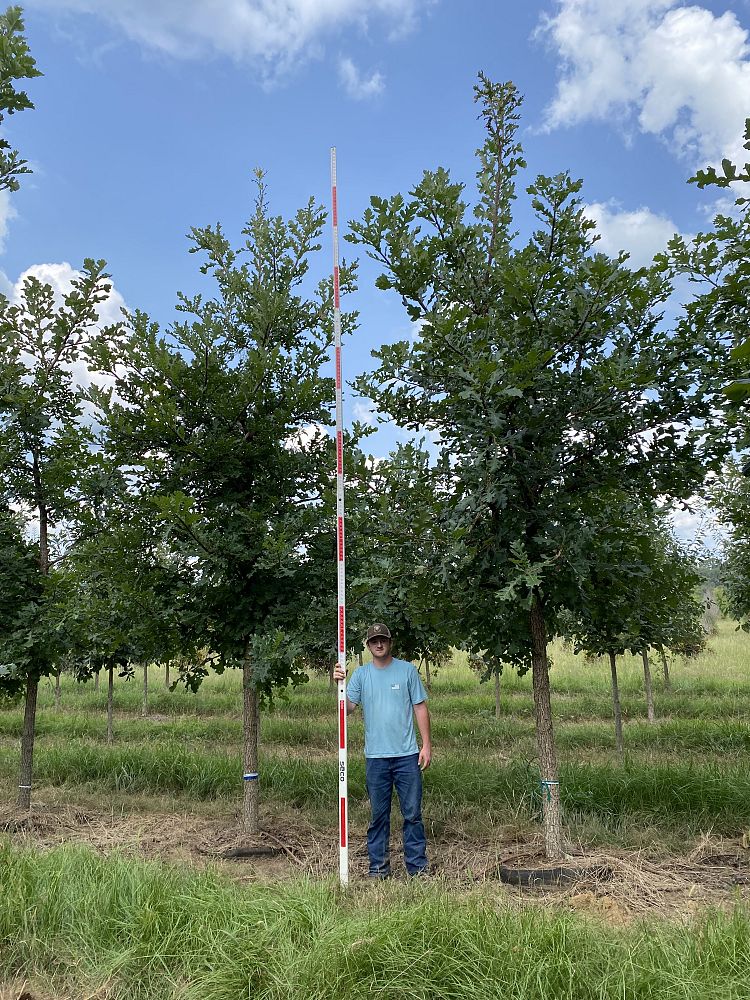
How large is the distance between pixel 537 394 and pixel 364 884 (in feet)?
12.0

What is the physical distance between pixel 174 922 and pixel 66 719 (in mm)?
12492

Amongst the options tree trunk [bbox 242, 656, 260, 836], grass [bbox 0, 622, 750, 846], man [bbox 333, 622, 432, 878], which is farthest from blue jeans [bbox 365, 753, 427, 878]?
tree trunk [bbox 242, 656, 260, 836]

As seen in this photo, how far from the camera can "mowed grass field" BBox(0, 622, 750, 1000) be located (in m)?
3.30

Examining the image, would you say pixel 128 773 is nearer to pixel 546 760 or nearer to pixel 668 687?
pixel 546 760

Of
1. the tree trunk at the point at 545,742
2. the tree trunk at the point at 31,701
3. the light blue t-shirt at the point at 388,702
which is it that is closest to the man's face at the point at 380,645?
the light blue t-shirt at the point at 388,702

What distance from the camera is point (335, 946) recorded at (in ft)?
11.2

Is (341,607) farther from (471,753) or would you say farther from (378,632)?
(471,753)

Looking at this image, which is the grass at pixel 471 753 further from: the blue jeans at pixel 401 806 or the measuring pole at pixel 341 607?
the measuring pole at pixel 341 607

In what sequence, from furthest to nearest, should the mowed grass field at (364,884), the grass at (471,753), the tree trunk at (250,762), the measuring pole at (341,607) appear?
the grass at (471,753) < the tree trunk at (250,762) < the measuring pole at (341,607) < the mowed grass field at (364,884)

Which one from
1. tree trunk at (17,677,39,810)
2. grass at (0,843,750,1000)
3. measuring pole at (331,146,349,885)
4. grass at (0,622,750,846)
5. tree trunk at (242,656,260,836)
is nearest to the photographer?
grass at (0,843,750,1000)

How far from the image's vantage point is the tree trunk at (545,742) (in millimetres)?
5656

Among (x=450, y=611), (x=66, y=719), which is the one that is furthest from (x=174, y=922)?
(x=66, y=719)

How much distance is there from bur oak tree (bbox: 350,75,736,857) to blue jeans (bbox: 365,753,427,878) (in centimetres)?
104

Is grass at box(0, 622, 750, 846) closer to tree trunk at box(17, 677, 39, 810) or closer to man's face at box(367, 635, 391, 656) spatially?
tree trunk at box(17, 677, 39, 810)
